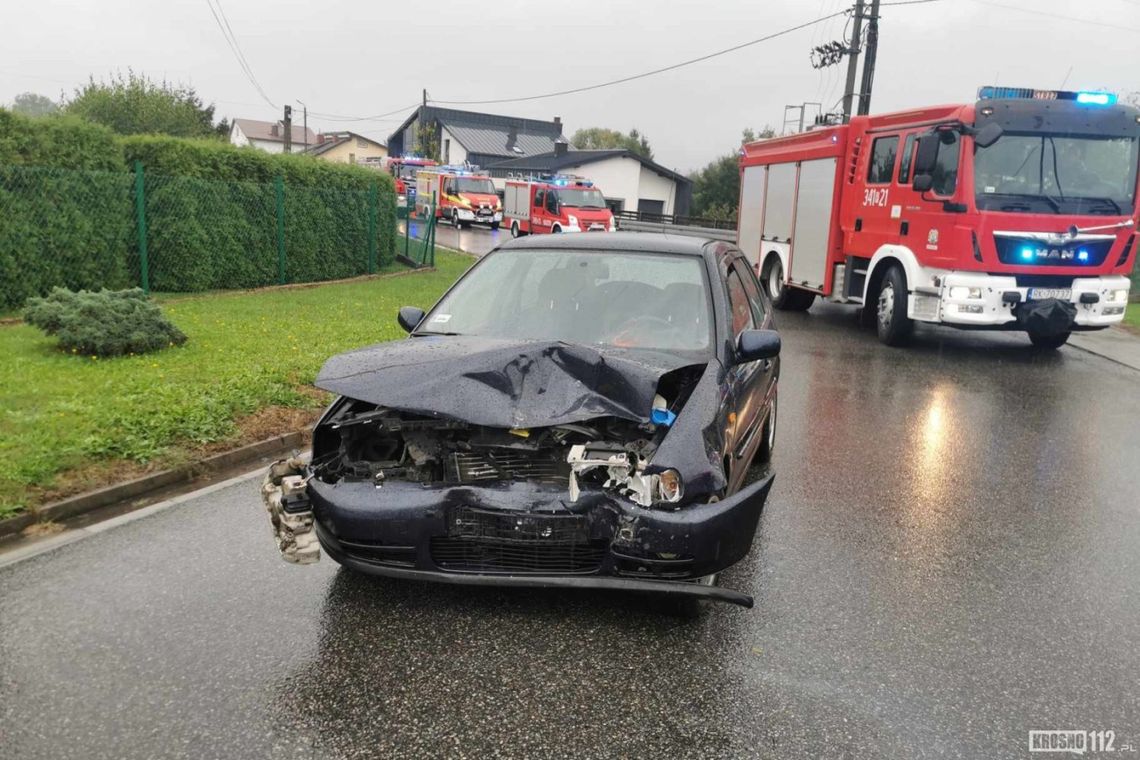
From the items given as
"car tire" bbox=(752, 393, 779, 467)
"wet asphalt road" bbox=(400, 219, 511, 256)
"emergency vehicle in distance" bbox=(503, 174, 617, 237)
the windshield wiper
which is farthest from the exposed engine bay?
"emergency vehicle in distance" bbox=(503, 174, 617, 237)

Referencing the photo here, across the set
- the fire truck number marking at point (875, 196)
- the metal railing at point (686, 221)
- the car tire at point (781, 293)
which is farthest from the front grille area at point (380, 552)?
the metal railing at point (686, 221)

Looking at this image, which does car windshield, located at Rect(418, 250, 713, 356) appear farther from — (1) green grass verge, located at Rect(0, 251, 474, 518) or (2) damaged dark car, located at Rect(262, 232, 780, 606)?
(1) green grass verge, located at Rect(0, 251, 474, 518)

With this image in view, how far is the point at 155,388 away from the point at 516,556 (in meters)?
4.76

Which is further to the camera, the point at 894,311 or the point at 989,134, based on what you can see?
the point at 894,311

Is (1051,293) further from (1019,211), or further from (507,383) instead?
(507,383)

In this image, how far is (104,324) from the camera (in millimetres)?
8461

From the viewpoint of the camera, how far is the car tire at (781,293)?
53.1 feet

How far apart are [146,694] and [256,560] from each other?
1248 mm

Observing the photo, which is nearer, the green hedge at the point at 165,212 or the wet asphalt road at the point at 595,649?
the wet asphalt road at the point at 595,649

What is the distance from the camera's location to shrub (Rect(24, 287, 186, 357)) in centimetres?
840

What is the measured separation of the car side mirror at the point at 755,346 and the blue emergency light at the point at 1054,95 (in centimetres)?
793

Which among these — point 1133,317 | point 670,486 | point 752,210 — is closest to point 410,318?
point 670,486

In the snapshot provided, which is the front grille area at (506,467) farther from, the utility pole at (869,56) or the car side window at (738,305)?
the utility pole at (869,56)

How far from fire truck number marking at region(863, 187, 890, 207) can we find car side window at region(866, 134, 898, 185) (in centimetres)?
10
